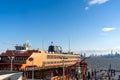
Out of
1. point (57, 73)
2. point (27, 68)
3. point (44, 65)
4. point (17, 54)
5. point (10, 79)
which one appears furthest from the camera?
point (57, 73)

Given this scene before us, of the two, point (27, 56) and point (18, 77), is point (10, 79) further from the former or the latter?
point (27, 56)

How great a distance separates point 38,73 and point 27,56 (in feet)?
32.8

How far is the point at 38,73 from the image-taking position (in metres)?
93.7

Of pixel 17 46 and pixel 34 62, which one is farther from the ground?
pixel 17 46

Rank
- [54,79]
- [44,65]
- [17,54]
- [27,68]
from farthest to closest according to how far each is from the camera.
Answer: [44,65], [17,54], [27,68], [54,79]

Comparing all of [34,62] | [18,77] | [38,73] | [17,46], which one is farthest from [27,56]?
[18,77]

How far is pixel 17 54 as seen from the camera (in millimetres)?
91688

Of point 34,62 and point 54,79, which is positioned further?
point 34,62

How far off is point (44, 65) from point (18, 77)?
132 feet

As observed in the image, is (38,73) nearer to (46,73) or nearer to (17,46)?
(46,73)

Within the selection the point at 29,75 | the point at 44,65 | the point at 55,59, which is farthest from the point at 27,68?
the point at 55,59

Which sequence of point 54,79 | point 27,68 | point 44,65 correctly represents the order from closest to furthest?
1. point 54,79
2. point 27,68
3. point 44,65

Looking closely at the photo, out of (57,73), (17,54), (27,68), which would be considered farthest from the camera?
(57,73)

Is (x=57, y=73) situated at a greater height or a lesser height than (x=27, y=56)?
lesser
